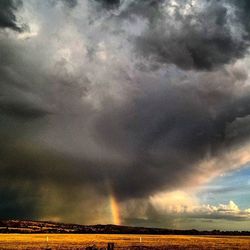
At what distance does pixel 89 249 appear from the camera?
2152 inches

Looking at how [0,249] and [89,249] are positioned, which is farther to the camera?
[0,249]

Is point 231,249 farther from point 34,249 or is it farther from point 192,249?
point 34,249

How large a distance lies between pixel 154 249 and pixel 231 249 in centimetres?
1362

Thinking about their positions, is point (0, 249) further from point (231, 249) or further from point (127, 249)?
point (231, 249)

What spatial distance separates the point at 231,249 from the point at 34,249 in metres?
33.1

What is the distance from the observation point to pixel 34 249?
61.8 metres

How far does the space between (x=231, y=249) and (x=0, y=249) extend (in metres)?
38.8

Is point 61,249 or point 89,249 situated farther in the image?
point 61,249

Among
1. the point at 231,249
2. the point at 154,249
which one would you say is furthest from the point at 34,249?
the point at 231,249

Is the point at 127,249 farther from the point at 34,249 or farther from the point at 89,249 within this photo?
the point at 34,249

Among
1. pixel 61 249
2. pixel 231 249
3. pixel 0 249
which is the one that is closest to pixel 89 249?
pixel 61 249

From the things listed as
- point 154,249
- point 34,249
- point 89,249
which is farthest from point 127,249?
point 34,249

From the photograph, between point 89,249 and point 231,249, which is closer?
point 89,249

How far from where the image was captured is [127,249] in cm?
6238
